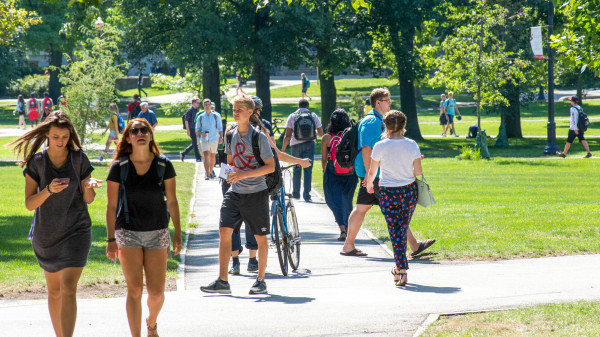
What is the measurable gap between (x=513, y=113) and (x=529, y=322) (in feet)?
97.5

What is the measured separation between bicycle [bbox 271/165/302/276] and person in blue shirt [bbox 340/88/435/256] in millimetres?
990

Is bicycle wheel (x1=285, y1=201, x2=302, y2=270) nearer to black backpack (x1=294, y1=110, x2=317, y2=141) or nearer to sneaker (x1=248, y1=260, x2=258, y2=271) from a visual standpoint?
sneaker (x1=248, y1=260, x2=258, y2=271)

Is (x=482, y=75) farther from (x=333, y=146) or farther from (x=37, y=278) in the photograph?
(x=37, y=278)

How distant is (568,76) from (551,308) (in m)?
51.9

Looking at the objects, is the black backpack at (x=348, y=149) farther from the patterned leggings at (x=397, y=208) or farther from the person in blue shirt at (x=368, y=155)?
the patterned leggings at (x=397, y=208)

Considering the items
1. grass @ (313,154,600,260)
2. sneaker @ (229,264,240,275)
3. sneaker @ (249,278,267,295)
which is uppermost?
sneaker @ (249,278,267,295)

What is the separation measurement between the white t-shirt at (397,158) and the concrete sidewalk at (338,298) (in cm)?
105

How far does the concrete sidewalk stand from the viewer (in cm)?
686

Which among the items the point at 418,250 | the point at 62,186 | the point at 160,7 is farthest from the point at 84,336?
the point at 160,7

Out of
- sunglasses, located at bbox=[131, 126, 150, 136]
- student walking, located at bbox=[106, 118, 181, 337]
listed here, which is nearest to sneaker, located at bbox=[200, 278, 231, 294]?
student walking, located at bbox=[106, 118, 181, 337]

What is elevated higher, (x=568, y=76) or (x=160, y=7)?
(x=160, y=7)

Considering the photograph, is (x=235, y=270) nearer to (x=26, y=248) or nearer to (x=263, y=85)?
(x=26, y=248)

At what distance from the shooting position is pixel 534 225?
12453 mm

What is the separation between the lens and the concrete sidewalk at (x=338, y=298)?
6855mm
